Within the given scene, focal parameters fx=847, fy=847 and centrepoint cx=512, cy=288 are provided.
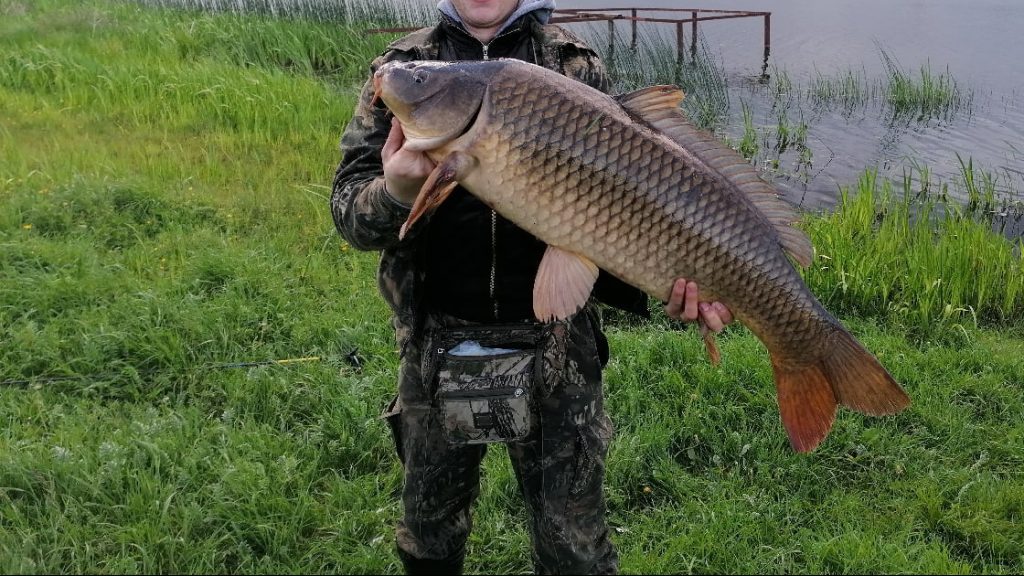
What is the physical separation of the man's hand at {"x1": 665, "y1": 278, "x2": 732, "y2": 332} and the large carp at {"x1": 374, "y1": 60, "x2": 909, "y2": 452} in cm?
2

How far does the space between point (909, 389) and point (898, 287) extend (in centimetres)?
130

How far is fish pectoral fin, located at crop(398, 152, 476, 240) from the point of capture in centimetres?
170

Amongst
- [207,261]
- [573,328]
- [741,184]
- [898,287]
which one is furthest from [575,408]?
[898,287]

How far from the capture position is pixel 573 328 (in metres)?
2.14

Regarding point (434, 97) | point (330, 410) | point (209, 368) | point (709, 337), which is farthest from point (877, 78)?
point (434, 97)

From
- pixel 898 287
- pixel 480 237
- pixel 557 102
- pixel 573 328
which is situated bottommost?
pixel 898 287

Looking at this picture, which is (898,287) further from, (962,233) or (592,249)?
(592,249)

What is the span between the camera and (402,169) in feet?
5.84

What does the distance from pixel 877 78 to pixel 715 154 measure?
1058cm

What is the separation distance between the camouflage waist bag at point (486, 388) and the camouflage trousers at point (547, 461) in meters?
0.03

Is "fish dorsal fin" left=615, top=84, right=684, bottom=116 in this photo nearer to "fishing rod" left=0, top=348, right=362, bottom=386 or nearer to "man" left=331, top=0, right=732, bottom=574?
"man" left=331, top=0, right=732, bottom=574

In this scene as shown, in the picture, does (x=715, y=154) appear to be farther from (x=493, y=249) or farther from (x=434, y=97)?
(x=434, y=97)

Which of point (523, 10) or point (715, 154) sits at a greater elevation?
point (523, 10)

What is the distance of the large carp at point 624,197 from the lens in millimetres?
1755
